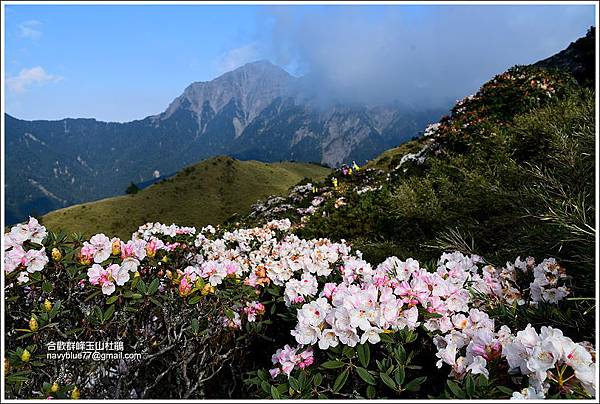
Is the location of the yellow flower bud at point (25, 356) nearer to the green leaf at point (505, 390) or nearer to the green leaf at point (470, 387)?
the green leaf at point (470, 387)

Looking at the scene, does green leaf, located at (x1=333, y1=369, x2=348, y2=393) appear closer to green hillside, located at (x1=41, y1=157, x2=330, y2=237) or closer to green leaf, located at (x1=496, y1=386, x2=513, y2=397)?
green leaf, located at (x1=496, y1=386, x2=513, y2=397)

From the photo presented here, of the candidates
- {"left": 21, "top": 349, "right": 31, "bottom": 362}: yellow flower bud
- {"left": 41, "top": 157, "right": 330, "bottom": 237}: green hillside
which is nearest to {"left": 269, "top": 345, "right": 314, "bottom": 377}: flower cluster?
{"left": 21, "top": 349, "right": 31, "bottom": 362}: yellow flower bud

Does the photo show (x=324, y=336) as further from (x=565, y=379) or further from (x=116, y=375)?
(x=116, y=375)

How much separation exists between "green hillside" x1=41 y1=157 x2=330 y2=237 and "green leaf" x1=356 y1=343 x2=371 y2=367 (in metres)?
36.1

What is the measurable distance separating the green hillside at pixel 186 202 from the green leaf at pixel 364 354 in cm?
3613

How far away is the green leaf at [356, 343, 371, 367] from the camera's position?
1.61 metres

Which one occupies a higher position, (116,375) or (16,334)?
(16,334)

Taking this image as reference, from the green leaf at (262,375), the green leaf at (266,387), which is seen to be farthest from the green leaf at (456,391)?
the green leaf at (262,375)

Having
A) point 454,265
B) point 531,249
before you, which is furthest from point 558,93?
point 454,265

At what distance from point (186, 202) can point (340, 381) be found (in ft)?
144

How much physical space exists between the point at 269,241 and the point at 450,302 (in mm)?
2746

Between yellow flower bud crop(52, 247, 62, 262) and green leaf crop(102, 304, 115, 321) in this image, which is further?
yellow flower bud crop(52, 247, 62, 262)

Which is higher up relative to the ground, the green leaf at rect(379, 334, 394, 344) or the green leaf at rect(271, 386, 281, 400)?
the green leaf at rect(379, 334, 394, 344)

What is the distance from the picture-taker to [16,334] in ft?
6.46
